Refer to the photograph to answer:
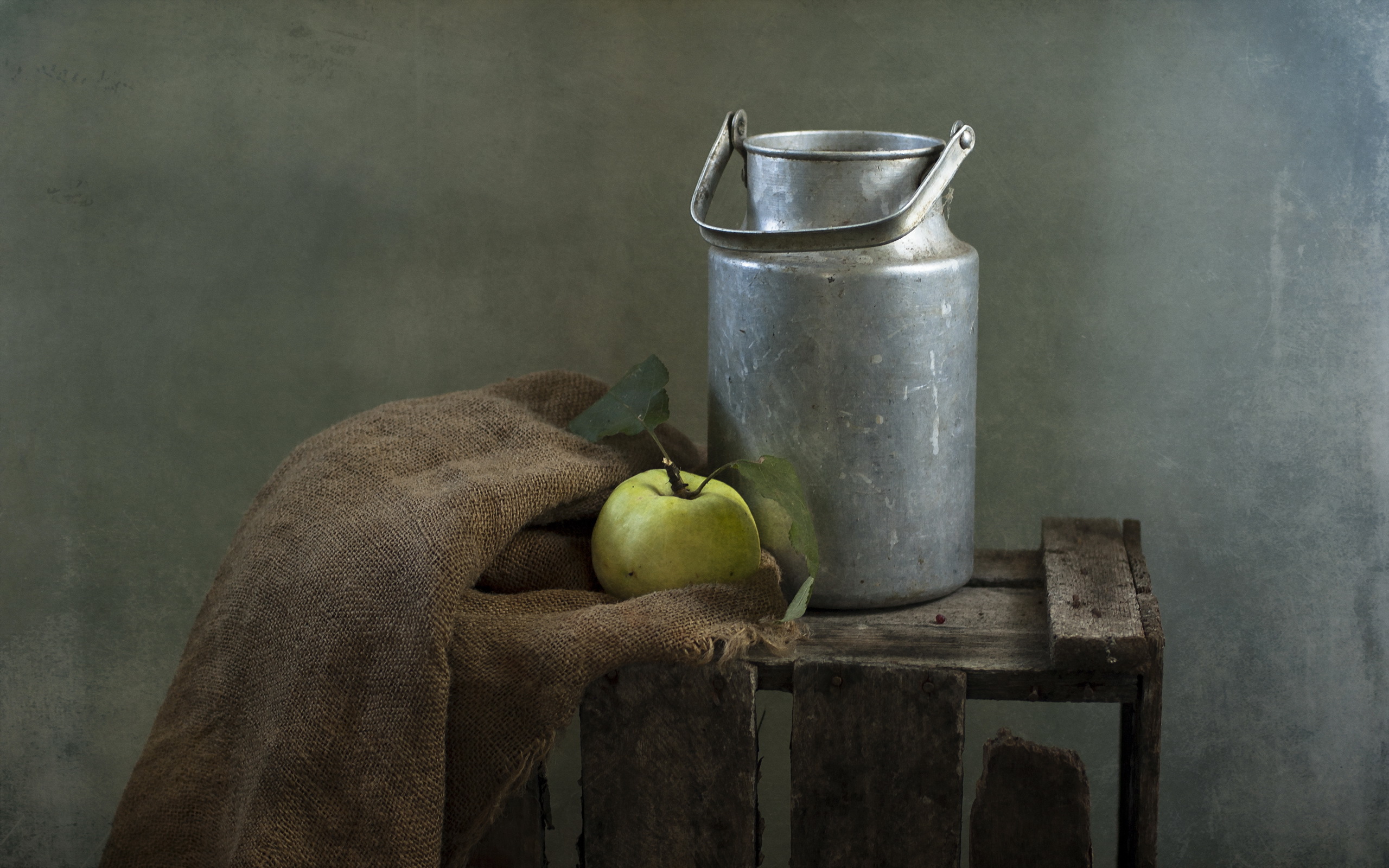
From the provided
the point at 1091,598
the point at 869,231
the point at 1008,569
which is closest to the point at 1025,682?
the point at 1091,598

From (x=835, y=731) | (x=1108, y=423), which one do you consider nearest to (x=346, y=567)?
(x=835, y=731)

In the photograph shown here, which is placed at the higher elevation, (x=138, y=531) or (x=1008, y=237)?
(x=1008, y=237)

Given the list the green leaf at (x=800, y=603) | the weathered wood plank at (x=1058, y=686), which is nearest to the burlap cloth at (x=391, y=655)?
the green leaf at (x=800, y=603)

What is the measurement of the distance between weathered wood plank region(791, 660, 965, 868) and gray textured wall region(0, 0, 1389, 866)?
65 cm

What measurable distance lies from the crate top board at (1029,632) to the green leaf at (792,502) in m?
0.05

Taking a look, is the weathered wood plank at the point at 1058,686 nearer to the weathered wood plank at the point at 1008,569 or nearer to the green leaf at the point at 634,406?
the weathered wood plank at the point at 1008,569

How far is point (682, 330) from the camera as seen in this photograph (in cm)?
153

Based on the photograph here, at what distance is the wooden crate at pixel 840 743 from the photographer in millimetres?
913

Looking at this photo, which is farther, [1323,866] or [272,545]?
[1323,866]

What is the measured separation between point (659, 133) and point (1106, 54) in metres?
0.53

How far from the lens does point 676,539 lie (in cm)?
96

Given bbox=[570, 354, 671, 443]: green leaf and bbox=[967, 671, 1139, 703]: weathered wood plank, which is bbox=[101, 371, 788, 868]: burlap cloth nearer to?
bbox=[570, 354, 671, 443]: green leaf

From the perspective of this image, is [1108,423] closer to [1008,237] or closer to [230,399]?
[1008,237]

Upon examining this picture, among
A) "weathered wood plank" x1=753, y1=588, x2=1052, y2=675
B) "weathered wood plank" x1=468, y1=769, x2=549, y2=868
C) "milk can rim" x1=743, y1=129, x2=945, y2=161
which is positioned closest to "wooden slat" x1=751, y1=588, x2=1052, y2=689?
"weathered wood plank" x1=753, y1=588, x2=1052, y2=675
